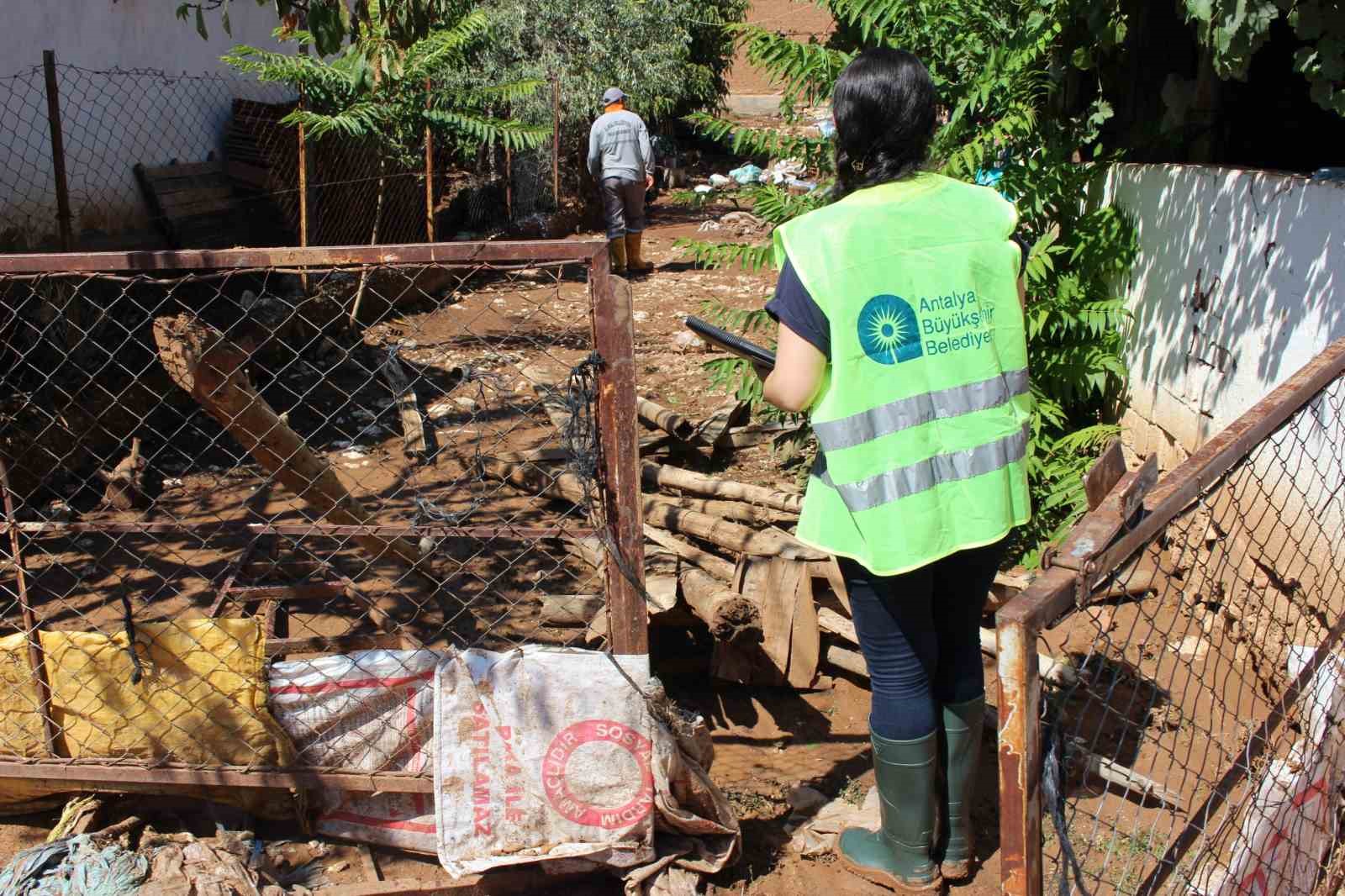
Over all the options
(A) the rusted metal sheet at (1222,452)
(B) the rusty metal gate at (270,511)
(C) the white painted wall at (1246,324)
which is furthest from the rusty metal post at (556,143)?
(A) the rusted metal sheet at (1222,452)

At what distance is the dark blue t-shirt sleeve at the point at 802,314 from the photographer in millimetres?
2285

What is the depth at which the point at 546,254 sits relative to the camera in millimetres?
2533

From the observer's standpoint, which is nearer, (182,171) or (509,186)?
(182,171)

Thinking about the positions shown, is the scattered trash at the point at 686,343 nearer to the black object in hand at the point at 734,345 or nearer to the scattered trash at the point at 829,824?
the scattered trash at the point at 829,824

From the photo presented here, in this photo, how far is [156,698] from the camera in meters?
2.85

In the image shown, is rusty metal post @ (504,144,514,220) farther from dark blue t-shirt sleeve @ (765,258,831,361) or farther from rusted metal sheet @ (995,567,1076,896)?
rusted metal sheet @ (995,567,1076,896)

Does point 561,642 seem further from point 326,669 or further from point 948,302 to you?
point 948,302

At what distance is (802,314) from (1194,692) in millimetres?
2309

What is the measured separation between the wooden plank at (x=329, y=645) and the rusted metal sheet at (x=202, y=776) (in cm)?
50

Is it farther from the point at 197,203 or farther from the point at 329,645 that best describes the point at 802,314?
the point at 197,203

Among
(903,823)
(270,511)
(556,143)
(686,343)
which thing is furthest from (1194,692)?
(556,143)

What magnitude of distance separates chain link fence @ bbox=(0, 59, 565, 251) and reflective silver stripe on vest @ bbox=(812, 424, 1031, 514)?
5.44 metres

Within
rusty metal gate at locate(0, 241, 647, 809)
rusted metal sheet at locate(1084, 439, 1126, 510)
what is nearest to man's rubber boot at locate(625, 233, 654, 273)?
rusty metal gate at locate(0, 241, 647, 809)

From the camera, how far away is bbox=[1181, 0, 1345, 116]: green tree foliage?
140 inches
